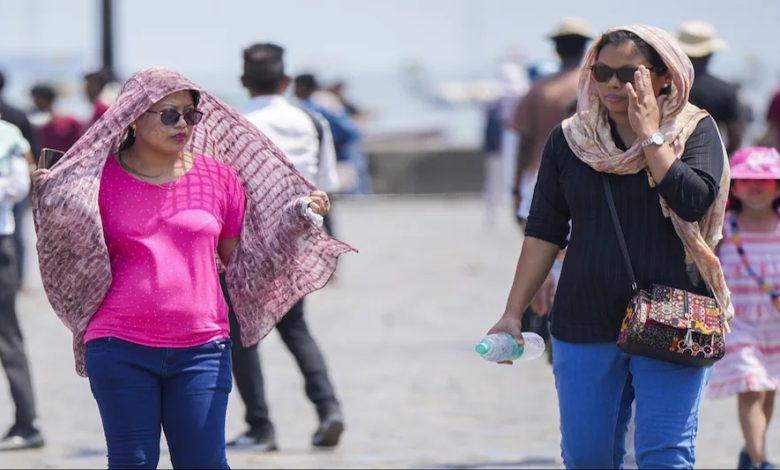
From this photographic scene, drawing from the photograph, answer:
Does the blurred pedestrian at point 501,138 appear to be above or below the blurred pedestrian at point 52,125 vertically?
below

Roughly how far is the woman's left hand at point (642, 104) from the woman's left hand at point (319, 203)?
101 cm

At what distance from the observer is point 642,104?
17.0 feet

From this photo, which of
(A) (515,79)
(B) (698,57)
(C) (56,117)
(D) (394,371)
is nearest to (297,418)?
(D) (394,371)

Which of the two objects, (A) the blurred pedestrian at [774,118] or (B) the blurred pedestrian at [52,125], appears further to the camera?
(B) the blurred pedestrian at [52,125]

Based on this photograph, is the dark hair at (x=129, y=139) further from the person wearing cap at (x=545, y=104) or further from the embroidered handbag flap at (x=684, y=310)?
the person wearing cap at (x=545, y=104)

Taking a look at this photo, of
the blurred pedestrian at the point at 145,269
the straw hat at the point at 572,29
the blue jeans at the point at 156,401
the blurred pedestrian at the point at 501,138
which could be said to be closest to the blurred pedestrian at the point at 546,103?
the straw hat at the point at 572,29

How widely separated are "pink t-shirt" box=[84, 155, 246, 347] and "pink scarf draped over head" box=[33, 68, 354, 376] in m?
0.07

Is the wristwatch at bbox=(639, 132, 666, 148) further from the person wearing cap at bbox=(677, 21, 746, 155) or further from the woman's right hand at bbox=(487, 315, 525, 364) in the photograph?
the person wearing cap at bbox=(677, 21, 746, 155)

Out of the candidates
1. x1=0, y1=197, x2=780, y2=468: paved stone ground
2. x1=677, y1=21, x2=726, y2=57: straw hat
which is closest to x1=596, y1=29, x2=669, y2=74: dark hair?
x1=0, y1=197, x2=780, y2=468: paved stone ground

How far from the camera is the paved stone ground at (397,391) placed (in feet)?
26.5

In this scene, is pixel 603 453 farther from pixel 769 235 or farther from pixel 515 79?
pixel 515 79

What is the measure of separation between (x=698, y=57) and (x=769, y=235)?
169 centimetres

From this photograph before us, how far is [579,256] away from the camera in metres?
5.34

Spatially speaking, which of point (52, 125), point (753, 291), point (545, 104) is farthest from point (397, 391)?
point (52, 125)
